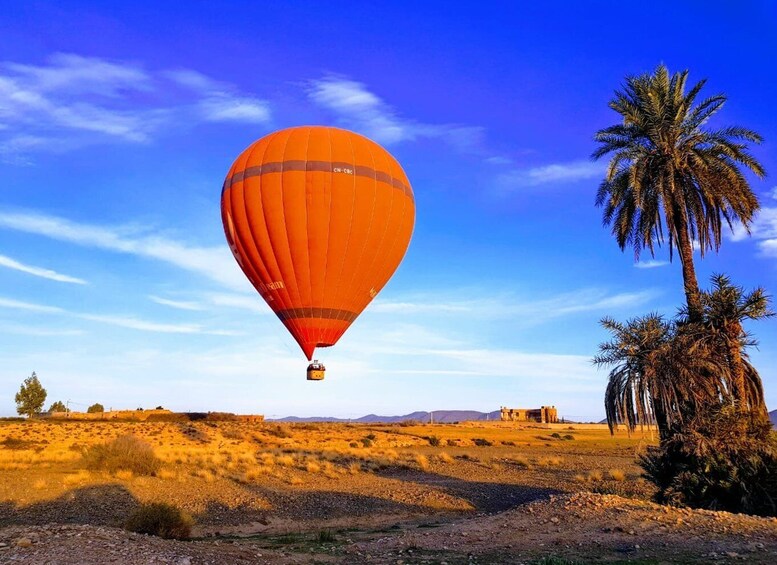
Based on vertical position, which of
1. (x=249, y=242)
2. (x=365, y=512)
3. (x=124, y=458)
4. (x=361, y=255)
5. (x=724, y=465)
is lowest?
(x=365, y=512)

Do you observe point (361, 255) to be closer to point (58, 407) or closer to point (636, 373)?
point (636, 373)

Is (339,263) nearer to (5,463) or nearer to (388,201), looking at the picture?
(388,201)

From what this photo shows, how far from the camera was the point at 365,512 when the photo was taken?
22297 mm

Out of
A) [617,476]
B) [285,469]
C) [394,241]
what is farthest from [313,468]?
[617,476]

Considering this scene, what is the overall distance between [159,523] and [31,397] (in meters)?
99.3

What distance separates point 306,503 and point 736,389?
15484mm

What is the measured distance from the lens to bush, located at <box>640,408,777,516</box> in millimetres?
16672

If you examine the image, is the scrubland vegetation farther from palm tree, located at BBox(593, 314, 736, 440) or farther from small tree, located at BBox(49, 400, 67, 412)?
small tree, located at BBox(49, 400, 67, 412)

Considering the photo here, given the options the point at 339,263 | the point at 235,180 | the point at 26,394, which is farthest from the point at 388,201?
the point at 26,394

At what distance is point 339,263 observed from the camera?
2830cm

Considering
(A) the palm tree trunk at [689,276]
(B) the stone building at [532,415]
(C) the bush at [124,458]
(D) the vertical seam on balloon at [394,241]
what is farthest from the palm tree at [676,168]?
(B) the stone building at [532,415]

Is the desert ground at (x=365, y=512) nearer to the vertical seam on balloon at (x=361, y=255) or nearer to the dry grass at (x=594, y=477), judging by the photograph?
the dry grass at (x=594, y=477)

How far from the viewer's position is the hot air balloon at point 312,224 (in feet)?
91.5

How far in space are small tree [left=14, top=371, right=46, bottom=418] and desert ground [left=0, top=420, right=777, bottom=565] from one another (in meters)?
60.4
